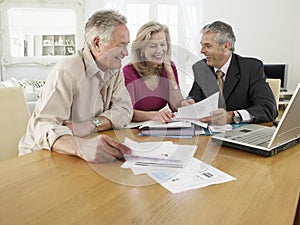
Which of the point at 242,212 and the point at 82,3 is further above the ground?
the point at 82,3

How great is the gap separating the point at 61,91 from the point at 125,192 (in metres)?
0.64

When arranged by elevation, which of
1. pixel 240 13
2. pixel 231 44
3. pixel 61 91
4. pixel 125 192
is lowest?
pixel 125 192

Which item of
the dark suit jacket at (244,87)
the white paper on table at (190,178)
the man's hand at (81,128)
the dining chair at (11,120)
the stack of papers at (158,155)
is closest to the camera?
the white paper on table at (190,178)

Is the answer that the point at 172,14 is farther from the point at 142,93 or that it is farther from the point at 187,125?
the point at 187,125

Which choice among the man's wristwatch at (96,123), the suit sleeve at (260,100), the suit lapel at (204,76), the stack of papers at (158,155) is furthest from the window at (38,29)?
the stack of papers at (158,155)

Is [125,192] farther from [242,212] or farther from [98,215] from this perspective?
[242,212]

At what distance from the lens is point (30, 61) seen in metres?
4.98

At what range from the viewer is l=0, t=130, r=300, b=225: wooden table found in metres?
0.69

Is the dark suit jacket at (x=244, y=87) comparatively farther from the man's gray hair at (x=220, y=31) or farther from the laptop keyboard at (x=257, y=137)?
the laptop keyboard at (x=257, y=137)

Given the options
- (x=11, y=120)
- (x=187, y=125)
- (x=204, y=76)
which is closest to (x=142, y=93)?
(x=204, y=76)

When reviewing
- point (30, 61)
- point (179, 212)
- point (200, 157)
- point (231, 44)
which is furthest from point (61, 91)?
point (30, 61)

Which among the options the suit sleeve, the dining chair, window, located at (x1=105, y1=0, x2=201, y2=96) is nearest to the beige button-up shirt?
the dining chair

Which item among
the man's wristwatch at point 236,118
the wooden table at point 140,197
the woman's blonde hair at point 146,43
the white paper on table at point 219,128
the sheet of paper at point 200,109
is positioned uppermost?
the woman's blonde hair at point 146,43

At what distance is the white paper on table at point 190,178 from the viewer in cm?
85
